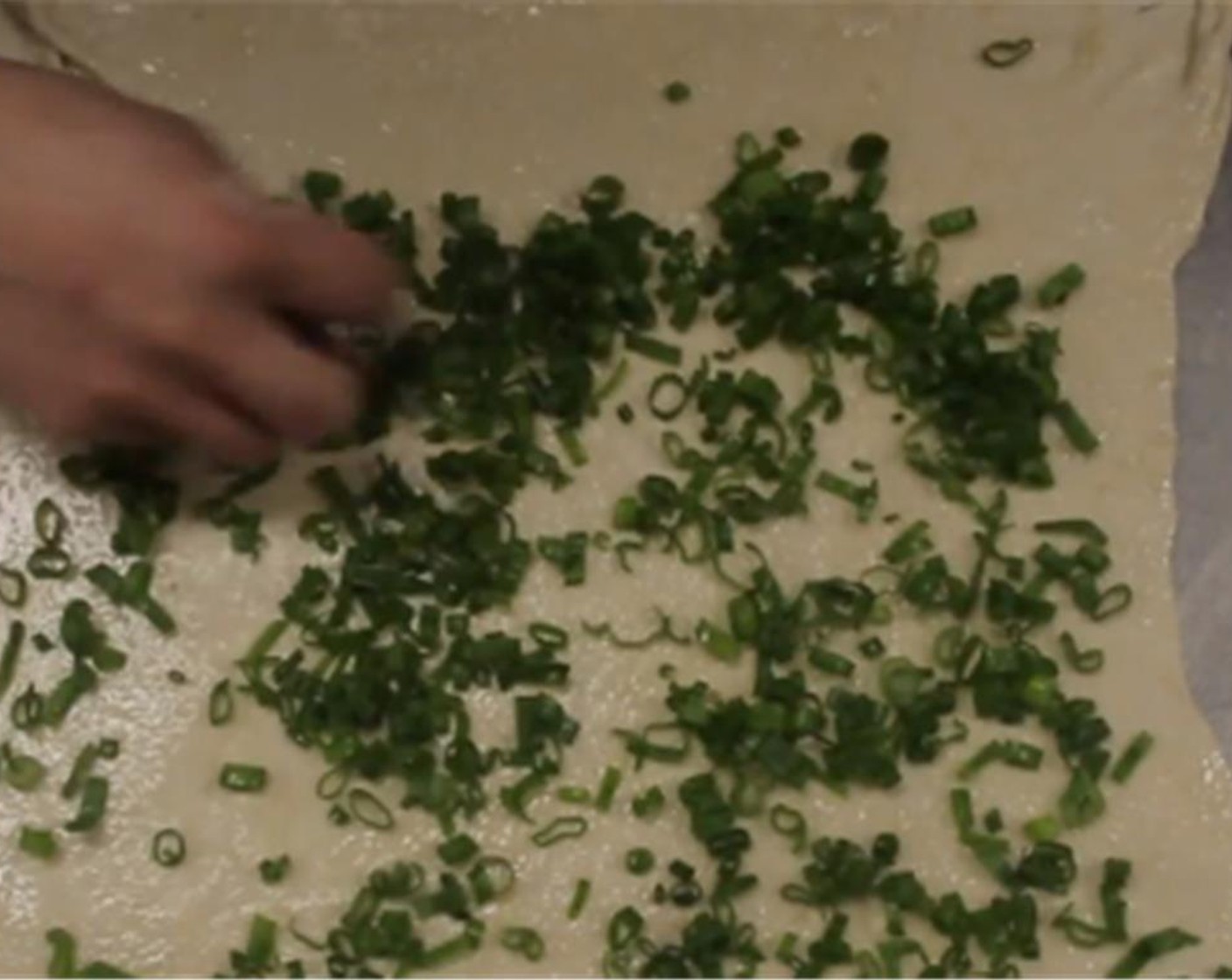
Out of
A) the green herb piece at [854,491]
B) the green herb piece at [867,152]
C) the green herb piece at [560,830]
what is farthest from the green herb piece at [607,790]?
the green herb piece at [867,152]

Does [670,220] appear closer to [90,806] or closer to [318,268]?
[318,268]

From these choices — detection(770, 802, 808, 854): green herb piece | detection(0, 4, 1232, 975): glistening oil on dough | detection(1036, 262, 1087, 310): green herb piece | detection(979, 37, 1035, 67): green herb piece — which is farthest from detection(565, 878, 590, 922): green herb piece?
detection(979, 37, 1035, 67): green herb piece

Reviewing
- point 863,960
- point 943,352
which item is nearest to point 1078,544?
point 943,352

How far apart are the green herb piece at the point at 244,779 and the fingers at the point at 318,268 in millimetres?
321

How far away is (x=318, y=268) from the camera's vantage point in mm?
1019

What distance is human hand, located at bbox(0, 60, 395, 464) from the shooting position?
981mm

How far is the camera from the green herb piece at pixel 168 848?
1.20 m

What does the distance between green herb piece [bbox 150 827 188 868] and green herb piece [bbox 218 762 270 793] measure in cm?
4

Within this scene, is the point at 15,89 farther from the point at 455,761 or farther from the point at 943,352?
the point at 943,352

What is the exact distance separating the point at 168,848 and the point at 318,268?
409 millimetres

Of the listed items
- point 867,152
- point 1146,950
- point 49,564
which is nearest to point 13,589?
point 49,564

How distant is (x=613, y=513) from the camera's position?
1.25 m

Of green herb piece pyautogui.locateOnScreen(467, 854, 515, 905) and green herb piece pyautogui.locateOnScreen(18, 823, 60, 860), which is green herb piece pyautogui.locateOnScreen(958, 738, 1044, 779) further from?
green herb piece pyautogui.locateOnScreen(18, 823, 60, 860)

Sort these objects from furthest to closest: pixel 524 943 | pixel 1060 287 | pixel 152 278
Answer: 1. pixel 1060 287
2. pixel 524 943
3. pixel 152 278
